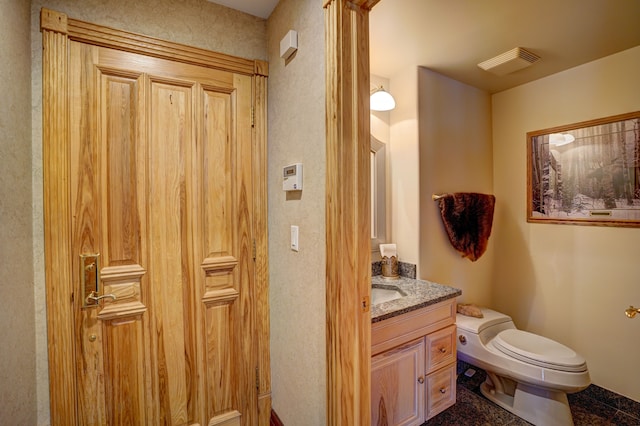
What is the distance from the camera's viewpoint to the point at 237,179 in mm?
1544

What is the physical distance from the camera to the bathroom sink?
188cm

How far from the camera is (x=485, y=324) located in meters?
2.04

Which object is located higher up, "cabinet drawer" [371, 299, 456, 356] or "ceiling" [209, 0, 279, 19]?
"ceiling" [209, 0, 279, 19]

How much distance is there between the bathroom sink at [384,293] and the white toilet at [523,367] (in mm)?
588

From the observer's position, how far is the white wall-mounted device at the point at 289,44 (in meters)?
1.32

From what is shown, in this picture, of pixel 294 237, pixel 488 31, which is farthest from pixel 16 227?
pixel 488 31

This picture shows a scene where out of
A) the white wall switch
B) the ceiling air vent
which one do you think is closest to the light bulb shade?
the ceiling air vent

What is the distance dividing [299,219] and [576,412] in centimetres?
242

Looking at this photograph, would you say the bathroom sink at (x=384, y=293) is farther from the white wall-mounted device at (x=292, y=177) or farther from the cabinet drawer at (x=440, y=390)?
the white wall-mounted device at (x=292, y=177)

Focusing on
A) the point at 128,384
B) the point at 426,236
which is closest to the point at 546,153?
the point at 426,236

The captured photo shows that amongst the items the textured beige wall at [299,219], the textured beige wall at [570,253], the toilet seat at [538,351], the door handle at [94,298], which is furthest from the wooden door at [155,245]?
the textured beige wall at [570,253]

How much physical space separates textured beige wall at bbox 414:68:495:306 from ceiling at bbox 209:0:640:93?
0.22 meters

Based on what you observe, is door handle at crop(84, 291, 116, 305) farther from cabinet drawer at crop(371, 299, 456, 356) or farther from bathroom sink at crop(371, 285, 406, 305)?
bathroom sink at crop(371, 285, 406, 305)

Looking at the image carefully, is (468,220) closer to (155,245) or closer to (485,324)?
A: (485,324)
